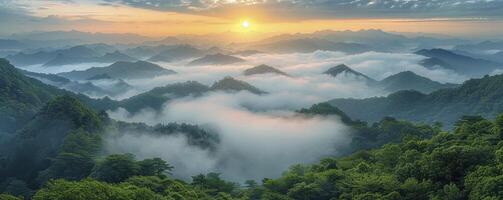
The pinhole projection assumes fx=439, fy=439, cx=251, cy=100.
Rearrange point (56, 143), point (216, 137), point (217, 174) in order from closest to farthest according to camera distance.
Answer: point (217, 174) < point (56, 143) < point (216, 137)

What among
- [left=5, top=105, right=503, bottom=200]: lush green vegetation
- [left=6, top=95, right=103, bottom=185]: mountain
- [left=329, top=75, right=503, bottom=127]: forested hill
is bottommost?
[left=329, top=75, right=503, bottom=127]: forested hill

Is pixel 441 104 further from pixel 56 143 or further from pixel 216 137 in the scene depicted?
pixel 56 143

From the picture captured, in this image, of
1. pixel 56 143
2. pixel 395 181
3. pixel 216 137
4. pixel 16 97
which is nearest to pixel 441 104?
pixel 216 137

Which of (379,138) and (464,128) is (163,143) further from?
(464,128)

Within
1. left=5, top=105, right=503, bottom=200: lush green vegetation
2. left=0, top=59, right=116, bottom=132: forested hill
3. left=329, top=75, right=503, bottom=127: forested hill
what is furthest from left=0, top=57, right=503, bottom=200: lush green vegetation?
left=329, top=75, right=503, bottom=127: forested hill

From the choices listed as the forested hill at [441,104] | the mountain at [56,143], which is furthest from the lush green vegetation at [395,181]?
the forested hill at [441,104]

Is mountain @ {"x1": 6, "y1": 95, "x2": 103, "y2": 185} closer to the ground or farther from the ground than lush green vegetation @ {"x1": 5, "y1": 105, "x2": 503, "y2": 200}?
closer to the ground

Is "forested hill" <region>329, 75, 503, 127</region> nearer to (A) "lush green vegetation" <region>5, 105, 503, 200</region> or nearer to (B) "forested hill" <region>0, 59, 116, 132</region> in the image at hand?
(A) "lush green vegetation" <region>5, 105, 503, 200</region>

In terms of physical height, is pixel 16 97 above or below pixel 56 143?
above
